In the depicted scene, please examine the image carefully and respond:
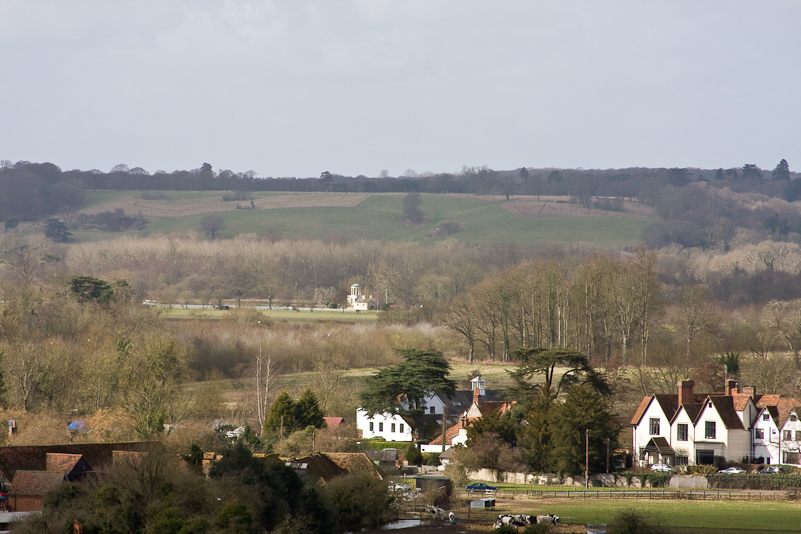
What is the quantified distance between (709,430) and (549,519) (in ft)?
68.5

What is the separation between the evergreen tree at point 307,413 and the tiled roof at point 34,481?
23.1 meters

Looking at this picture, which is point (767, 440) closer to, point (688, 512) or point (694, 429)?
point (694, 429)

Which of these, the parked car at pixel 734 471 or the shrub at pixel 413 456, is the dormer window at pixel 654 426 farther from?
the shrub at pixel 413 456

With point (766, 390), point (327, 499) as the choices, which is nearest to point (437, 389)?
point (766, 390)

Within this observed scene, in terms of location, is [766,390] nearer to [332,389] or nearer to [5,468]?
[332,389]

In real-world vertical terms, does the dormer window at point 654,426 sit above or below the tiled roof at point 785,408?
below

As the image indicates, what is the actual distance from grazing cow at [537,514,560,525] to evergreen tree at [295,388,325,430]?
24363 millimetres

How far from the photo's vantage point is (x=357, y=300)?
570ft

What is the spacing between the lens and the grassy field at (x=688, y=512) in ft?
135

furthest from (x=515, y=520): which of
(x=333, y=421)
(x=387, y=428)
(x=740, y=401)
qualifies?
(x=387, y=428)

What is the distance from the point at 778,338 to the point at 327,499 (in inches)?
2534

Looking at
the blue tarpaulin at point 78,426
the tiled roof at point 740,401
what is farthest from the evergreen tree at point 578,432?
the blue tarpaulin at point 78,426

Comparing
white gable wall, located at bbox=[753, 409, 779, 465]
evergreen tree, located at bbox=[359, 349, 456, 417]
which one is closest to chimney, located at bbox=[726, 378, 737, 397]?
white gable wall, located at bbox=[753, 409, 779, 465]

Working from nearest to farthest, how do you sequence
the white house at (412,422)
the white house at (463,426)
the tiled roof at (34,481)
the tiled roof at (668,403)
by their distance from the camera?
the tiled roof at (34,481) → the tiled roof at (668,403) → the white house at (463,426) → the white house at (412,422)
